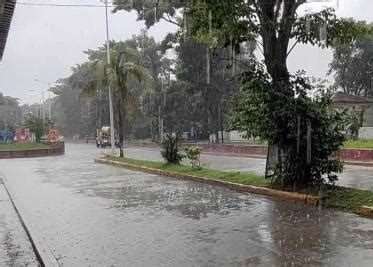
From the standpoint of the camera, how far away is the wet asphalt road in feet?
23.4

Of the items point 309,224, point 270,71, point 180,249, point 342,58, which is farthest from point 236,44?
point 342,58

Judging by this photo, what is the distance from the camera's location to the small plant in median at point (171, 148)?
2195cm

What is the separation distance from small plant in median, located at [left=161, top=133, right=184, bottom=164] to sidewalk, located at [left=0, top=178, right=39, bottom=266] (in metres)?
9.77

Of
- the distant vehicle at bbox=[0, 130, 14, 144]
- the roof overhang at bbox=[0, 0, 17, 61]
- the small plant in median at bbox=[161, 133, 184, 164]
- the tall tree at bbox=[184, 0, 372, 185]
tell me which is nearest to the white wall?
the small plant in median at bbox=[161, 133, 184, 164]

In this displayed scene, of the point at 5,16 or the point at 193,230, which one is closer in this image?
the point at 5,16

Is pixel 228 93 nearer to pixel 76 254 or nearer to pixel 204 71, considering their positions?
pixel 204 71

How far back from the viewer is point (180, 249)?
25.2ft

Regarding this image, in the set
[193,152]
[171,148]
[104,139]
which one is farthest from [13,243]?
[104,139]

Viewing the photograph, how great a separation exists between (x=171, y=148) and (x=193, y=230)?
13.3 meters

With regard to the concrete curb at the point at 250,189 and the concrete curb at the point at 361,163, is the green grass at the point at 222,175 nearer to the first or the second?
the concrete curb at the point at 250,189

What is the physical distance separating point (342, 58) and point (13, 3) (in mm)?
47721

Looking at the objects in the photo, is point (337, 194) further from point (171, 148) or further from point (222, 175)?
point (171, 148)

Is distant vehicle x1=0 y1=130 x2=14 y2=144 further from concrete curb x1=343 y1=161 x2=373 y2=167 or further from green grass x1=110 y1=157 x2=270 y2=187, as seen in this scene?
concrete curb x1=343 y1=161 x2=373 y2=167

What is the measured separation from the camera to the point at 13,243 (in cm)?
905
